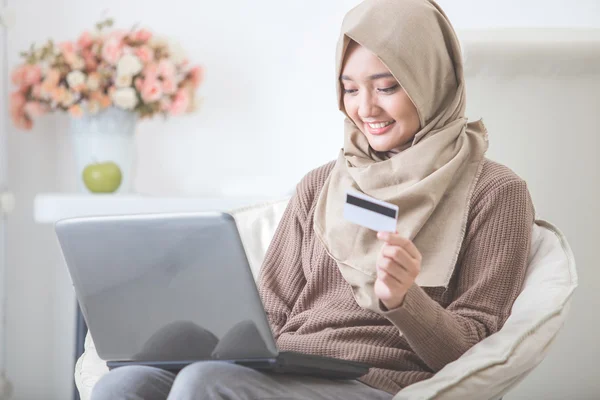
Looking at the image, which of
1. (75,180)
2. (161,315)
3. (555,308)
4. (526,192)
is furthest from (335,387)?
(75,180)

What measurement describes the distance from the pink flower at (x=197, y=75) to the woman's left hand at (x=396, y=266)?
1.48 m

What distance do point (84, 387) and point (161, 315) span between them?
385 millimetres

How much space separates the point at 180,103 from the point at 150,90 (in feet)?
0.33

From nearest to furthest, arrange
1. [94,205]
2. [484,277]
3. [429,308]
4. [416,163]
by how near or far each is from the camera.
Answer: [429,308] < [484,277] < [416,163] < [94,205]

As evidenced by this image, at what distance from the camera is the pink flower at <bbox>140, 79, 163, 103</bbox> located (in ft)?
7.68

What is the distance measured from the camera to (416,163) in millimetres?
1379

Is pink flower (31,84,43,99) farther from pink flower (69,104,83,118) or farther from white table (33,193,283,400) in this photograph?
white table (33,193,283,400)

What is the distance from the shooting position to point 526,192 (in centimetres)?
134

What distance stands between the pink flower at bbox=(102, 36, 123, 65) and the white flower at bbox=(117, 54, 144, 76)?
0.07 feet

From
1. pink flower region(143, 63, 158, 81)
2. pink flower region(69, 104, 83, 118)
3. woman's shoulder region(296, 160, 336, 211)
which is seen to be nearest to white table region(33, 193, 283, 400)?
pink flower region(69, 104, 83, 118)

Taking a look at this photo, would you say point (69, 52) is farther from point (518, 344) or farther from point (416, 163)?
point (518, 344)

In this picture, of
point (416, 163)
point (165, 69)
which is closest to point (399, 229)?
point (416, 163)

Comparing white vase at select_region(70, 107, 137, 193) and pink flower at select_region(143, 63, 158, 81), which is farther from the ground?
pink flower at select_region(143, 63, 158, 81)

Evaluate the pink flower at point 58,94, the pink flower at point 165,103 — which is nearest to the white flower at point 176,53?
the pink flower at point 165,103
